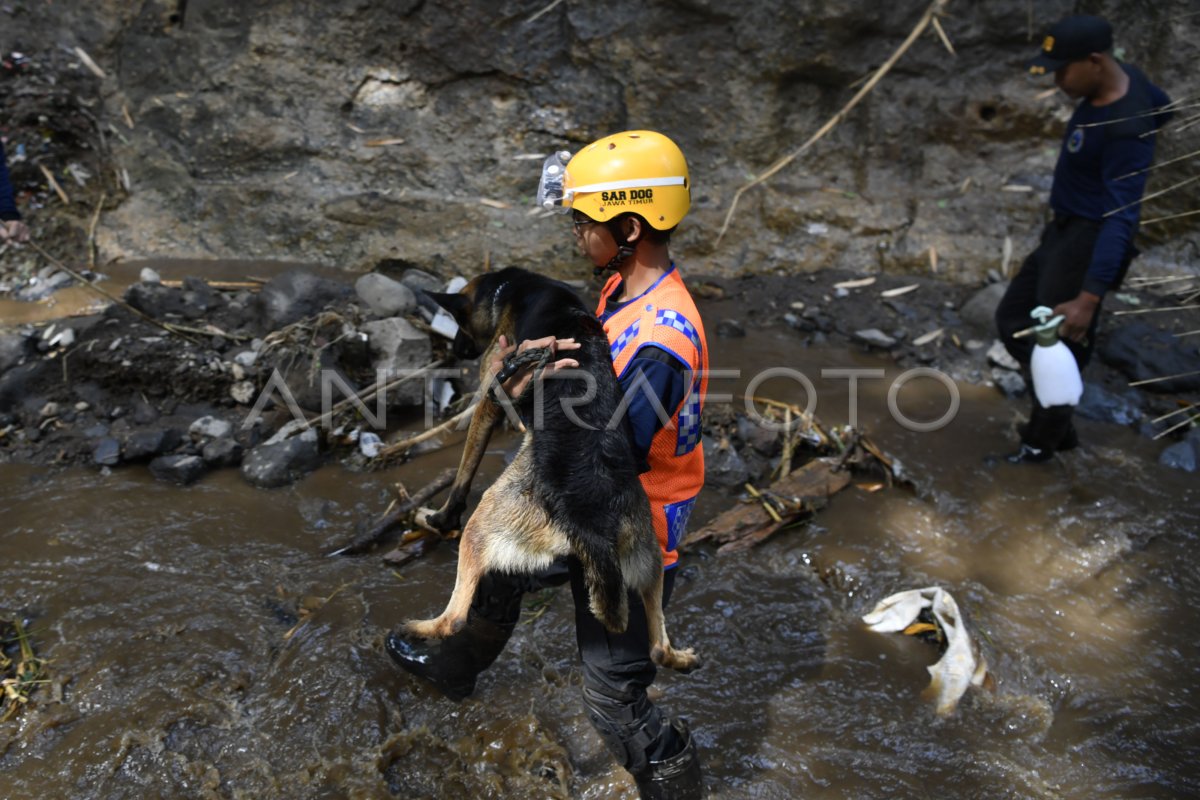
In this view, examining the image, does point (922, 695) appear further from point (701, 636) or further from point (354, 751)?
point (354, 751)

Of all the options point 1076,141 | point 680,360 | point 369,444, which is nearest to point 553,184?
point 680,360

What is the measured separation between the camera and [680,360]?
7.64ft

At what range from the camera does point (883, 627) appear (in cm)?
380

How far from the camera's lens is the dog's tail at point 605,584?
2.31 metres

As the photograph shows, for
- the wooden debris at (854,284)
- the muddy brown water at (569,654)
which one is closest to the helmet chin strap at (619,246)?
the muddy brown water at (569,654)

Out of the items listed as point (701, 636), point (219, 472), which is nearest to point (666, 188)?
point (701, 636)

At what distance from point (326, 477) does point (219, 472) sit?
0.59 meters

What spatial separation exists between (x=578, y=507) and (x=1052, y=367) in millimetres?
3659

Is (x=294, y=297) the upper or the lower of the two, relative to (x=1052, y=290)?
lower

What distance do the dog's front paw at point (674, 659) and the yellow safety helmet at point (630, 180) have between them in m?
1.33

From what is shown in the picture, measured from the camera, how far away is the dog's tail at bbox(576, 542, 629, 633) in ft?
7.58

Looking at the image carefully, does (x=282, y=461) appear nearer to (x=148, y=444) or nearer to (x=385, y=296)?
(x=148, y=444)

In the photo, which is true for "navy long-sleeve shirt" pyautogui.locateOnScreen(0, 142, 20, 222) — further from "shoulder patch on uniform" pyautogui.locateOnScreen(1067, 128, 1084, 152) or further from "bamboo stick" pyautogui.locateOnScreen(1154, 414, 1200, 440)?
"bamboo stick" pyautogui.locateOnScreen(1154, 414, 1200, 440)

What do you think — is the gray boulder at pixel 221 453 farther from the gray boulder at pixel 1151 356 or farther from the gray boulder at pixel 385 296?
the gray boulder at pixel 1151 356
